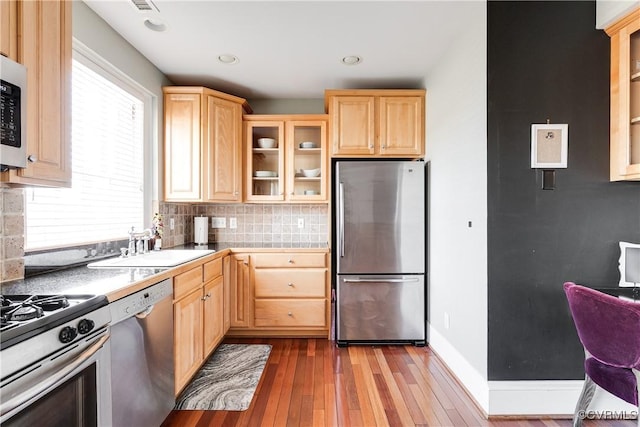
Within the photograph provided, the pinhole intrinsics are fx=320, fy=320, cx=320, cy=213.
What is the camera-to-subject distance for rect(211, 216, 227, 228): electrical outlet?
3.46m

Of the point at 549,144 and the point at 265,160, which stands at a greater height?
the point at 265,160

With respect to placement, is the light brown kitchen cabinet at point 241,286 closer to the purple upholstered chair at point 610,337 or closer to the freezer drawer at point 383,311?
the freezer drawer at point 383,311

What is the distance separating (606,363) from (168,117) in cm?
339

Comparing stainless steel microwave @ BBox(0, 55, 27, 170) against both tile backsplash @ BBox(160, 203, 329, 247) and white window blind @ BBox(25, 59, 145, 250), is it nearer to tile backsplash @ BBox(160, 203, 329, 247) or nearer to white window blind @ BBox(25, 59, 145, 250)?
white window blind @ BBox(25, 59, 145, 250)

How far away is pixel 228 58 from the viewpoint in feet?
8.54

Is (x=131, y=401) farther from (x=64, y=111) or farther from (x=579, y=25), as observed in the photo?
(x=579, y=25)

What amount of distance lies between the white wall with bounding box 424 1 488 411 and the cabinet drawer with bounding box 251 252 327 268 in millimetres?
1043

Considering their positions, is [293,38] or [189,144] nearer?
[293,38]

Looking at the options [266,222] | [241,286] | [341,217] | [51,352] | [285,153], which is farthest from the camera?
[266,222]

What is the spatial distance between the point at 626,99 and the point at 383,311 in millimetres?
2199

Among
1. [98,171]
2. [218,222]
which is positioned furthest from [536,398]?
[98,171]

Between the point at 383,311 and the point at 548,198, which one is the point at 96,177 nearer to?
the point at 383,311

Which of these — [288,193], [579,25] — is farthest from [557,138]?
[288,193]

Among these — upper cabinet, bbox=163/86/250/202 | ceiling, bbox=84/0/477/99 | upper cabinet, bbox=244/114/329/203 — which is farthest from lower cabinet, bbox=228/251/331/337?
ceiling, bbox=84/0/477/99
